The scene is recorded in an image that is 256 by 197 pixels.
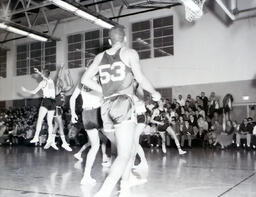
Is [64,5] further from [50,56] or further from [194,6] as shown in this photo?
[50,56]

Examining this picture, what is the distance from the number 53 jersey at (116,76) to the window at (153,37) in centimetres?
1238

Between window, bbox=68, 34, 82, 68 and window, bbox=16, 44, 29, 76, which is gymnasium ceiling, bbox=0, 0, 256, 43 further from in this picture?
window, bbox=16, 44, 29, 76

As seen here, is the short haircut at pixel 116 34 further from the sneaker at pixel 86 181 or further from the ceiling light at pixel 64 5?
the ceiling light at pixel 64 5

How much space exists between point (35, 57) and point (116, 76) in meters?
18.4

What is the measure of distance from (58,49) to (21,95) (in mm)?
3838

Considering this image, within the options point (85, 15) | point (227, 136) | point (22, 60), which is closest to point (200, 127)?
point (227, 136)

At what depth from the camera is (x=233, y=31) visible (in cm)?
1377

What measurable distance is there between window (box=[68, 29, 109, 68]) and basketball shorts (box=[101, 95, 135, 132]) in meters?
14.9

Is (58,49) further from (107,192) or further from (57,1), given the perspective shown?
(107,192)

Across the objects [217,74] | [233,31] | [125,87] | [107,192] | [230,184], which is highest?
[233,31]

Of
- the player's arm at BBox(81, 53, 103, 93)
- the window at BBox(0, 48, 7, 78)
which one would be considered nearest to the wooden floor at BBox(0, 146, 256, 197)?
the player's arm at BBox(81, 53, 103, 93)

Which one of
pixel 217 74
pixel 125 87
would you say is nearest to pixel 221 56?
pixel 217 74

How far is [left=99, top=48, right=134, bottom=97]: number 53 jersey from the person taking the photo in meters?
3.02

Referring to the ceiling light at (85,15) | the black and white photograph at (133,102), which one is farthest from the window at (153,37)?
the ceiling light at (85,15)
